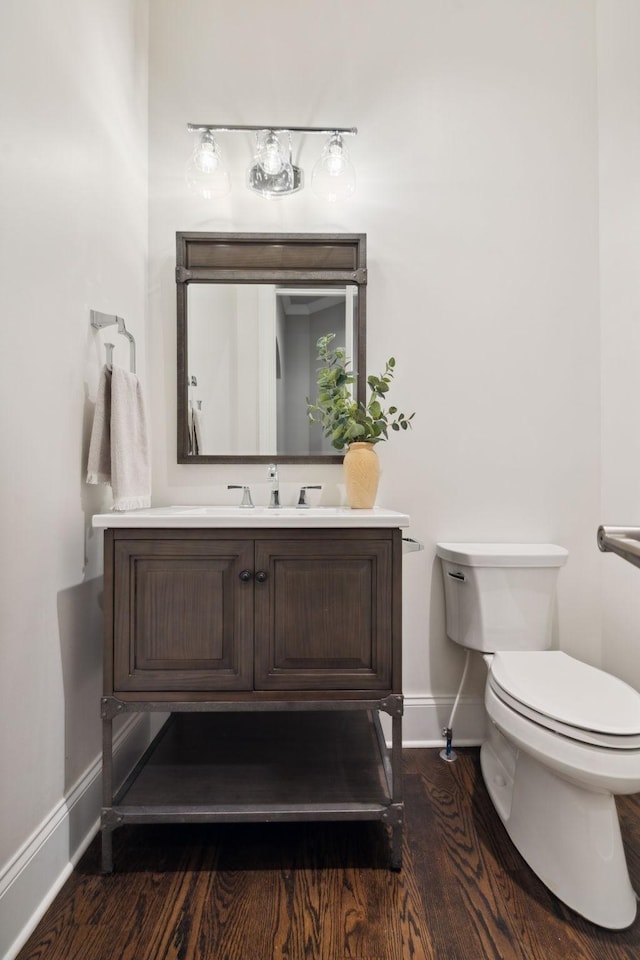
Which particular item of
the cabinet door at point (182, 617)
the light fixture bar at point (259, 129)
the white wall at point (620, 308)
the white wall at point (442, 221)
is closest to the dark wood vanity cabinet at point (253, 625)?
the cabinet door at point (182, 617)

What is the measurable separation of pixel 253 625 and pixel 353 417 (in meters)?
0.78

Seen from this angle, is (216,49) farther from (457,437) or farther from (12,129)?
(457,437)

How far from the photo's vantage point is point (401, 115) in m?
1.87

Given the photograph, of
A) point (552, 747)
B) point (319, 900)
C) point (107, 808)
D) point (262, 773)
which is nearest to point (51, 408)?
point (107, 808)

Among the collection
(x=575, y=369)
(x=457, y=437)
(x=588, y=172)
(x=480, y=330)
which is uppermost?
(x=588, y=172)

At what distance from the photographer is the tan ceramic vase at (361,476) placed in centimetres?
162

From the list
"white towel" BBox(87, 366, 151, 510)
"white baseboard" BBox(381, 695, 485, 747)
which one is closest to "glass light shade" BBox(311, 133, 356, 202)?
"white towel" BBox(87, 366, 151, 510)

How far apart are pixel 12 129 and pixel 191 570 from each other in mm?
1058

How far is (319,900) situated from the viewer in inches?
46.1

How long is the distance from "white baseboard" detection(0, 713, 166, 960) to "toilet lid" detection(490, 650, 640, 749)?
115 cm

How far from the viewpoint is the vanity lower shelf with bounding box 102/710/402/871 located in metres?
1.24

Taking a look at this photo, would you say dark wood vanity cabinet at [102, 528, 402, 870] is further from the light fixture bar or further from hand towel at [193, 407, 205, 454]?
the light fixture bar

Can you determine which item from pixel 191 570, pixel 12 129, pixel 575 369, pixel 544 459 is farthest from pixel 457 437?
pixel 12 129

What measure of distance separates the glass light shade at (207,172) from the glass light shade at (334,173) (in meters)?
0.33
